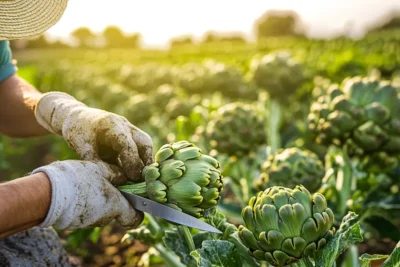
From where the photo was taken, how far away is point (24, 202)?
1.80 metres

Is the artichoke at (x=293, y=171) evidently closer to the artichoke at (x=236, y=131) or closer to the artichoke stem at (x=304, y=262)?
the artichoke at (x=236, y=131)

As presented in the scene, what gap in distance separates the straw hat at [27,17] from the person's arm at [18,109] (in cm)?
61

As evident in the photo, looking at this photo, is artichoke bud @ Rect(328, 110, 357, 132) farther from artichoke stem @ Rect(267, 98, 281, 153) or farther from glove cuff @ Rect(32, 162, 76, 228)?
glove cuff @ Rect(32, 162, 76, 228)

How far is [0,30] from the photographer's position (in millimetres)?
2164

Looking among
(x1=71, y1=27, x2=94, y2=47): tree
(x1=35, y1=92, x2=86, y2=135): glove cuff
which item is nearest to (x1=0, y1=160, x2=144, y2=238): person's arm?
(x1=35, y1=92, x2=86, y2=135): glove cuff

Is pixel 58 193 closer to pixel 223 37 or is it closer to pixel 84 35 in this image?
pixel 223 37

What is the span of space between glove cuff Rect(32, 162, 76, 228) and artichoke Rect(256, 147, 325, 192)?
3.82 ft

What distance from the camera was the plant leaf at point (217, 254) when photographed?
189 centimetres

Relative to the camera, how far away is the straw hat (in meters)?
2.19

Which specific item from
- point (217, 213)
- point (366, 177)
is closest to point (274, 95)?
point (366, 177)

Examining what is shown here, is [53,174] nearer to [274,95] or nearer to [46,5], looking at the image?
[46,5]

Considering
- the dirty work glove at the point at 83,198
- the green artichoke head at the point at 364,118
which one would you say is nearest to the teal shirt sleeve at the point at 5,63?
the dirty work glove at the point at 83,198

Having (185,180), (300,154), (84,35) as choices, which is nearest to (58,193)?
(185,180)

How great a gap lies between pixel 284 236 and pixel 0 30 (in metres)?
1.26
